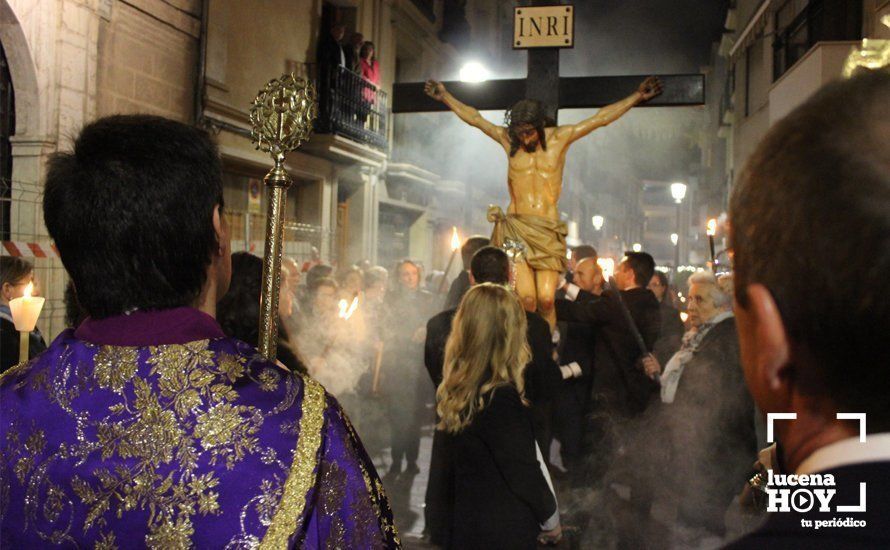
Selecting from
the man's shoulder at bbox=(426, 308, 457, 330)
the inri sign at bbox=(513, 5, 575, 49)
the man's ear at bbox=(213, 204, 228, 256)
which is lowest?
the man's shoulder at bbox=(426, 308, 457, 330)

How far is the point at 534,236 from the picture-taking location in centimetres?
510

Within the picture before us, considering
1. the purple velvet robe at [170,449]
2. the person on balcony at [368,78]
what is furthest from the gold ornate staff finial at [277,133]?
the person on balcony at [368,78]

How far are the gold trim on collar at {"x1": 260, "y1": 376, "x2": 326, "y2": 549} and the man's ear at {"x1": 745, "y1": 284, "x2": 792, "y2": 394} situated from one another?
754 millimetres

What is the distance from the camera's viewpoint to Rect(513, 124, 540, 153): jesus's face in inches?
197

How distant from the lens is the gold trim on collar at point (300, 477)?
122 cm

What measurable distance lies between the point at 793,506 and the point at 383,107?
1413 cm

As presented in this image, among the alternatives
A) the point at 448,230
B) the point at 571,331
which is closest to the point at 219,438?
the point at 571,331

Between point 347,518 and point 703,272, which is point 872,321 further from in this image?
point 703,272

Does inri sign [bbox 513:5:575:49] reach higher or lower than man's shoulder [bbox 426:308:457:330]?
higher

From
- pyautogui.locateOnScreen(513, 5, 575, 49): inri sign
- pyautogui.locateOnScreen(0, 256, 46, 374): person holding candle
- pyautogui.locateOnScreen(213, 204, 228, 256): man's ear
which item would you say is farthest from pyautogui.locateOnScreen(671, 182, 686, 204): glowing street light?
pyautogui.locateOnScreen(213, 204, 228, 256): man's ear

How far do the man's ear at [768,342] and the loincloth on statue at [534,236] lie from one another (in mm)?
4373

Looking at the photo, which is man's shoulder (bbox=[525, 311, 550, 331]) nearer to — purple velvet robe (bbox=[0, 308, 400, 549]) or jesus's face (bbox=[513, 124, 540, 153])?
jesus's face (bbox=[513, 124, 540, 153])

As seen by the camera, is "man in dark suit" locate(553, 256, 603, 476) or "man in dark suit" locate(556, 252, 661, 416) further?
"man in dark suit" locate(553, 256, 603, 476)

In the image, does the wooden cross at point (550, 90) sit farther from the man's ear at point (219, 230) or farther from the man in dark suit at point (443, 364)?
the man's ear at point (219, 230)
